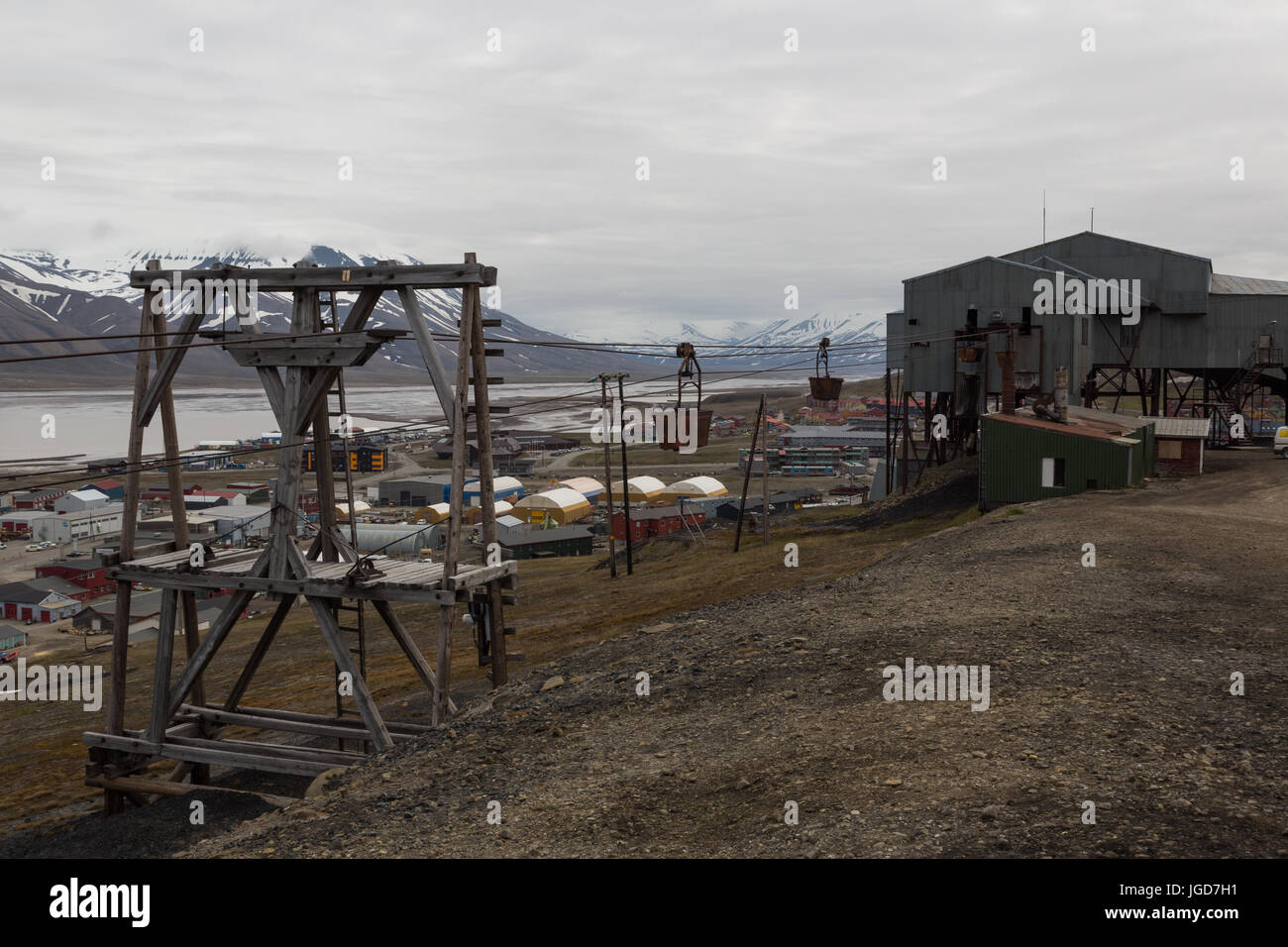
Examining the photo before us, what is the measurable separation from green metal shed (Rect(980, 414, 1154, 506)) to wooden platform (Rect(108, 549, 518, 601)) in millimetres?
23437

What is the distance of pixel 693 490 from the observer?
3676 inches

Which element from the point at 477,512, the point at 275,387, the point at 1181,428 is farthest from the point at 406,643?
the point at 477,512

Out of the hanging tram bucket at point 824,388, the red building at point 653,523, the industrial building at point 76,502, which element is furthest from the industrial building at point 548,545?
the industrial building at point 76,502

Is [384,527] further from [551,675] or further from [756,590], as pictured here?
[551,675]

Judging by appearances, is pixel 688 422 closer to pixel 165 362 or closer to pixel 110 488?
pixel 165 362

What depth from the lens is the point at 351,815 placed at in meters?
10.6

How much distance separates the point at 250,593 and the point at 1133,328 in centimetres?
4871

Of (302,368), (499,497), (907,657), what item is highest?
(302,368)

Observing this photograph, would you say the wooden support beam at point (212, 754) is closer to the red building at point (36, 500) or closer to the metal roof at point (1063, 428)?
the metal roof at point (1063, 428)

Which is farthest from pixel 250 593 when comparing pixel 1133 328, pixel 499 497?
pixel 499 497

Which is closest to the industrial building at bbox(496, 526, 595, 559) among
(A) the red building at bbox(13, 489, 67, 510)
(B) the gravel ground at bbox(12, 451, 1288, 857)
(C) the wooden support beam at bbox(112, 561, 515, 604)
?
(B) the gravel ground at bbox(12, 451, 1288, 857)

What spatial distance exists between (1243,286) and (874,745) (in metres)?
55.5
